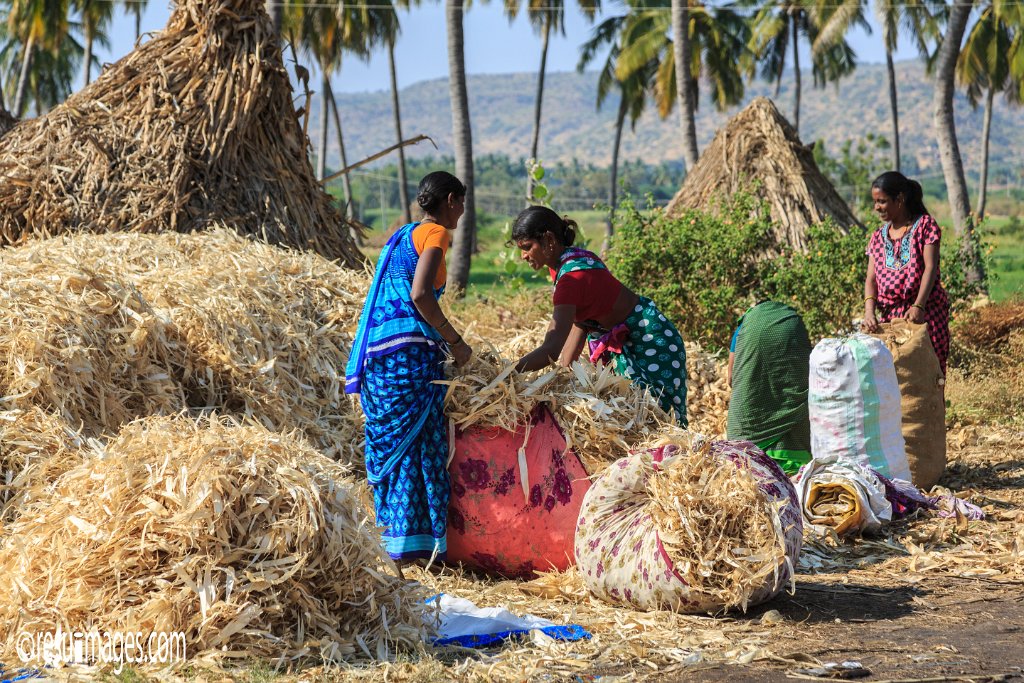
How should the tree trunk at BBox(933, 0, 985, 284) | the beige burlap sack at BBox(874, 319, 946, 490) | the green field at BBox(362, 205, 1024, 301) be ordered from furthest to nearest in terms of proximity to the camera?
the tree trunk at BBox(933, 0, 985, 284)
the green field at BBox(362, 205, 1024, 301)
the beige burlap sack at BBox(874, 319, 946, 490)

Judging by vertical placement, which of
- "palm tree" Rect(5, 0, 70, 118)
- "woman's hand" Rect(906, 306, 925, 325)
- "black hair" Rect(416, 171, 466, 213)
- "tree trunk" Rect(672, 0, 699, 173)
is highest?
"palm tree" Rect(5, 0, 70, 118)

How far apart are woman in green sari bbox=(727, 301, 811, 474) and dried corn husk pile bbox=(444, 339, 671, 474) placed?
4.69 ft

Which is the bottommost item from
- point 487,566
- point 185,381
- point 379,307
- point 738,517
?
point 487,566

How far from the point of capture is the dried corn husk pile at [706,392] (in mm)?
8406

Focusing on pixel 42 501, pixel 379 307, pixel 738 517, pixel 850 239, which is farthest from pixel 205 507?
pixel 850 239

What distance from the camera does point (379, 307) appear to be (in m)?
4.88

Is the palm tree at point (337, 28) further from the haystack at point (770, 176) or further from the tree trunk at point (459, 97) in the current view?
the haystack at point (770, 176)

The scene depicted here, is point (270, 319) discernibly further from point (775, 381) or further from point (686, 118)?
point (686, 118)

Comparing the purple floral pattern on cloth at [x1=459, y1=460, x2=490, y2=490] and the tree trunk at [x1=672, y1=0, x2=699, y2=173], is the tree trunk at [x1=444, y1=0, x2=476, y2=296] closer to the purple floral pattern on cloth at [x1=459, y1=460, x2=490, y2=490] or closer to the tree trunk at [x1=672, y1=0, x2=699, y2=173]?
the tree trunk at [x1=672, y1=0, x2=699, y2=173]

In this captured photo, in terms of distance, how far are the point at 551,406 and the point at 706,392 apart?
13.4 ft

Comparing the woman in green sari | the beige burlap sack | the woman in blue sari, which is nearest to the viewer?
the woman in blue sari

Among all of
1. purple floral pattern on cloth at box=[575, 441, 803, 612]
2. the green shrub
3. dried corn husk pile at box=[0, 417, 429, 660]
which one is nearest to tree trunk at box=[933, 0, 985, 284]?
the green shrub

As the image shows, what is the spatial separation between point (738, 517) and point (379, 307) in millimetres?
1883

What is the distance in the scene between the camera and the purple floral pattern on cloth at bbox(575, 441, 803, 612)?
165 inches
